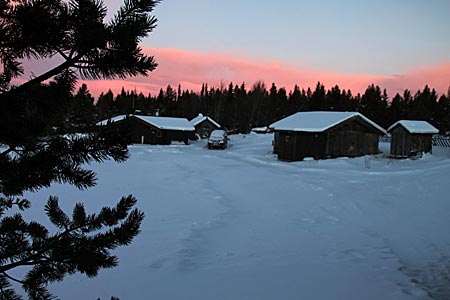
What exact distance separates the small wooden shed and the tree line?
91.5 feet

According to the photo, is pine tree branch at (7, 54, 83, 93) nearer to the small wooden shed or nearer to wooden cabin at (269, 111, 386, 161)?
Result: wooden cabin at (269, 111, 386, 161)

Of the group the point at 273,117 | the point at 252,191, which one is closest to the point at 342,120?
the point at 252,191

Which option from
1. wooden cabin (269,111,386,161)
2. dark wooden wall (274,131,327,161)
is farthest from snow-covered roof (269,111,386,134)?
dark wooden wall (274,131,327,161)

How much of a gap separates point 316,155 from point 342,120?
363cm

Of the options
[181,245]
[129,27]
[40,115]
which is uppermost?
[129,27]

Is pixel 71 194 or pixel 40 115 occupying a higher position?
pixel 40 115

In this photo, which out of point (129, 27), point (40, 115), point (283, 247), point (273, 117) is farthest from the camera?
point (273, 117)

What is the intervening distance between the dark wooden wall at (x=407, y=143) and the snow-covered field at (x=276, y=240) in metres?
13.8

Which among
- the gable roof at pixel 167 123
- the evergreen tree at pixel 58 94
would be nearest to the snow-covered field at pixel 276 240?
the evergreen tree at pixel 58 94

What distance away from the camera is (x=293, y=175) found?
19938mm

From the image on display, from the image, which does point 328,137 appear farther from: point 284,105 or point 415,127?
point 284,105

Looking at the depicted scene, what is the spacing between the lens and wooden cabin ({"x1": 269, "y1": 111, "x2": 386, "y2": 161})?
2991 centimetres

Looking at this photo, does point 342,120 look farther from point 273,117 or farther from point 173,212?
point 273,117

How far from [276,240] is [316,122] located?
2435 centimetres
